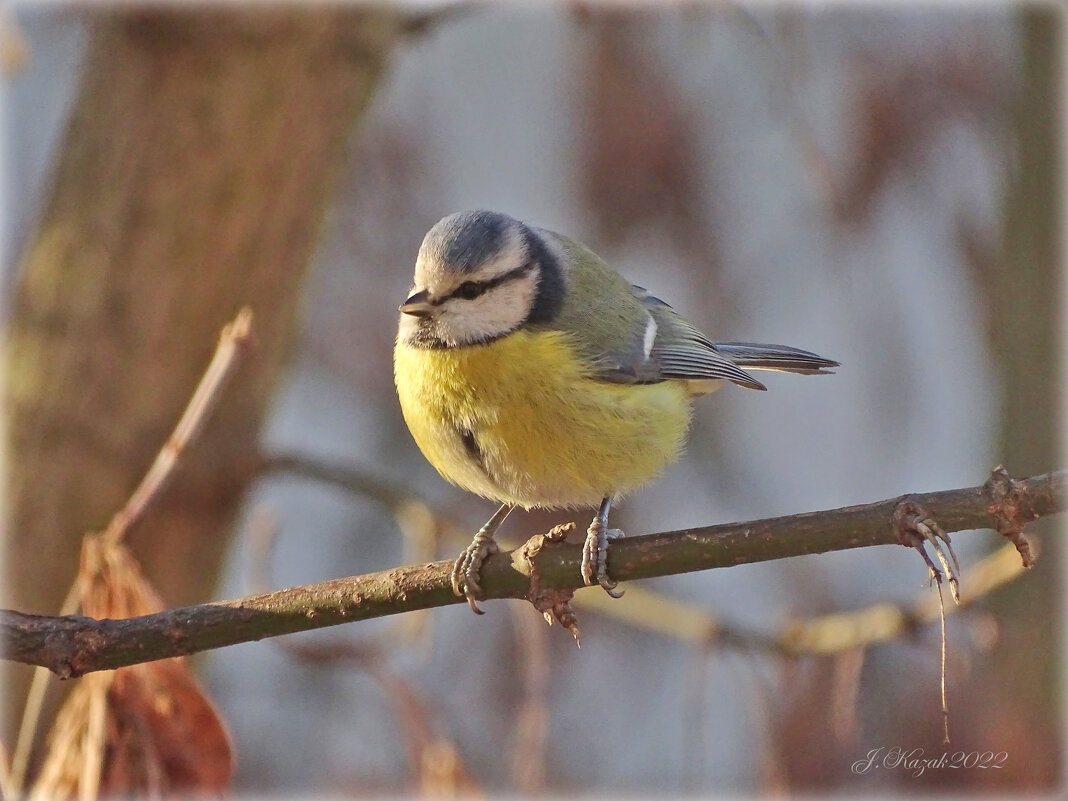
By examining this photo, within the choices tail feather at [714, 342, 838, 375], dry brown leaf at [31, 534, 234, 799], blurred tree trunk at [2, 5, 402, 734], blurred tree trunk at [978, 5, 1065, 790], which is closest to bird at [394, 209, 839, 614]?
tail feather at [714, 342, 838, 375]

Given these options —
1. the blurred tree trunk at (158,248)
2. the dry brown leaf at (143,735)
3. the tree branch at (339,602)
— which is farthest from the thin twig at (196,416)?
the blurred tree trunk at (158,248)

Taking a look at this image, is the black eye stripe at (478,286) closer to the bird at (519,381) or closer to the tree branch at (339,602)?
the bird at (519,381)

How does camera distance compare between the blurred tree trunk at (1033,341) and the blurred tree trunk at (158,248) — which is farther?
the blurred tree trunk at (1033,341)

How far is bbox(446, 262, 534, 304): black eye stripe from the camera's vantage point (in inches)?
62.6

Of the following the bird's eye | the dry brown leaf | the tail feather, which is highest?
the bird's eye

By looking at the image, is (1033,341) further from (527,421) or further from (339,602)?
(339,602)

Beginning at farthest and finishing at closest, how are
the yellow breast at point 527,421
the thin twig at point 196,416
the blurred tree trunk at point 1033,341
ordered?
1. the blurred tree trunk at point 1033,341
2. the yellow breast at point 527,421
3. the thin twig at point 196,416

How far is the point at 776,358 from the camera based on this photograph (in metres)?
1.97

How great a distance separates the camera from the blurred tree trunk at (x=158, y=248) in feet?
6.64

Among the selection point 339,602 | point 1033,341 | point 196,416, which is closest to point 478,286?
point 196,416

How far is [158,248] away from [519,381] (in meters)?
0.86

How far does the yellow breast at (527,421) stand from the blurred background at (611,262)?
0.92 feet

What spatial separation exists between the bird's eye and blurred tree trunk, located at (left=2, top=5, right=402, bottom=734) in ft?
2.14

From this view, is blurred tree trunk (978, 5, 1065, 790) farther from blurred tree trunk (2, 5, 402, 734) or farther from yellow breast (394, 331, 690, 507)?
blurred tree trunk (2, 5, 402, 734)
